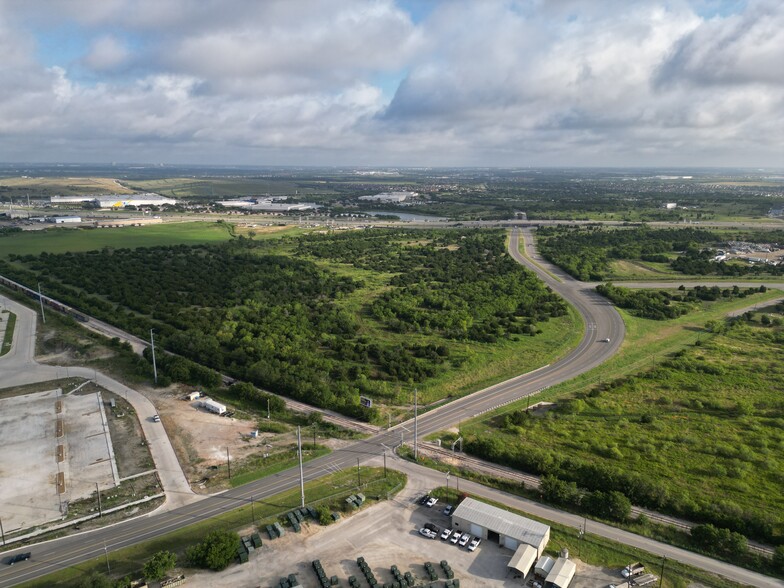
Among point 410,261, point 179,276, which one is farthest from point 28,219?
point 410,261

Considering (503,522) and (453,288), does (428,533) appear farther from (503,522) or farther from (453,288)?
(453,288)

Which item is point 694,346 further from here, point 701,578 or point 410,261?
point 410,261

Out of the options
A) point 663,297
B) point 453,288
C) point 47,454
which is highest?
point 453,288

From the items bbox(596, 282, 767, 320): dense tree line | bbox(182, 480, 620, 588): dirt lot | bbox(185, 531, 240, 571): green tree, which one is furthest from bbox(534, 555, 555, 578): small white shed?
bbox(596, 282, 767, 320): dense tree line

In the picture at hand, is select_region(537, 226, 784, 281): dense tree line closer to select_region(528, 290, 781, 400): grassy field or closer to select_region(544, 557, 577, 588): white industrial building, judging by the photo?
select_region(528, 290, 781, 400): grassy field

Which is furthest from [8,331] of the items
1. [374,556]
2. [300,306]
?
[374,556]

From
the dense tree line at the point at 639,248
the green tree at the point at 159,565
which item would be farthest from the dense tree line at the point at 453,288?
the green tree at the point at 159,565
